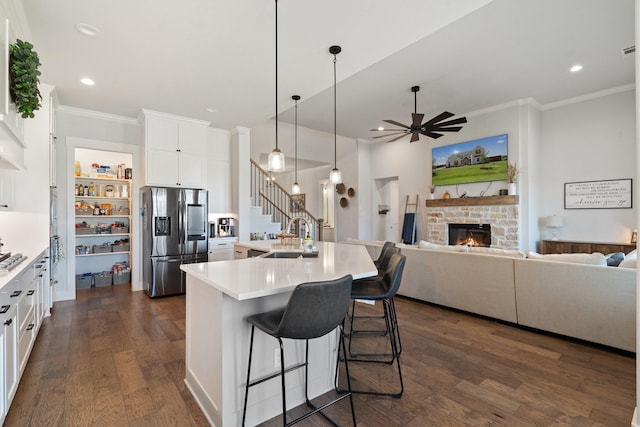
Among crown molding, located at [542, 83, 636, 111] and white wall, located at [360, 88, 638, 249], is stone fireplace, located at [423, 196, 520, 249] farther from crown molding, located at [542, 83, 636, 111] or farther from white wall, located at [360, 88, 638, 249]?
crown molding, located at [542, 83, 636, 111]

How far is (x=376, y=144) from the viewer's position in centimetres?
816

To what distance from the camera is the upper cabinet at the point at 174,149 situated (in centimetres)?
473

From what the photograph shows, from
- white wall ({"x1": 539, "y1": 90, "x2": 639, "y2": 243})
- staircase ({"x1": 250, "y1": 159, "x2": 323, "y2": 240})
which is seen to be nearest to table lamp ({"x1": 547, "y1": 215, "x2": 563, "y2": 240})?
white wall ({"x1": 539, "y1": 90, "x2": 639, "y2": 243})

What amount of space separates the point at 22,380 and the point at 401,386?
275 cm

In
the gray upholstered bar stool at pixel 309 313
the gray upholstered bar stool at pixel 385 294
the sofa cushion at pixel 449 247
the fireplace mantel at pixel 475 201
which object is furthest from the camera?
Result: the fireplace mantel at pixel 475 201

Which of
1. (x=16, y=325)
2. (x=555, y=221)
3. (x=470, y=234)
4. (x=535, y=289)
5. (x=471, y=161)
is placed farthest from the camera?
(x=470, y=234)

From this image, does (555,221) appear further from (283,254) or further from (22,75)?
(22,75)

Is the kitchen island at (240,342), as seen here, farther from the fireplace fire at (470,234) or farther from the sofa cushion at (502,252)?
the fireplace fire at (470,234)

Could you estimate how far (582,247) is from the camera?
16.9 ft

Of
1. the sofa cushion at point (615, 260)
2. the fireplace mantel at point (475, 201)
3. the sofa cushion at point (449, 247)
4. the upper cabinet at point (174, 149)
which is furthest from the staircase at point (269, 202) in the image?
the sofa cushion at point (615, 260)

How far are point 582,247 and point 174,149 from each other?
6.82 m

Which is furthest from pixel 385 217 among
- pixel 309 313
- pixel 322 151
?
pixel 309 313

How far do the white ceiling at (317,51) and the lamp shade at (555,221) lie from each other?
2.06 m

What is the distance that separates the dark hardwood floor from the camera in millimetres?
1915
